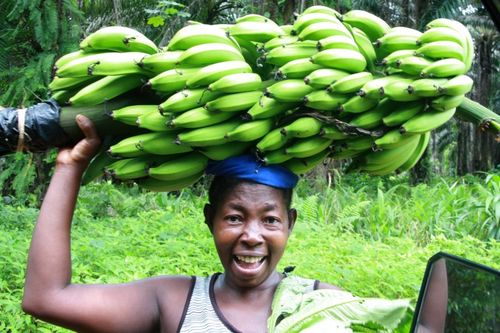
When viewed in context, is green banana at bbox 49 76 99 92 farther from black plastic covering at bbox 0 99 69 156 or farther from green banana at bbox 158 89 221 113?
green banana at bbox 158 89 221 113

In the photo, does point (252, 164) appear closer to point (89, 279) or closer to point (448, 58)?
point (448, 58)

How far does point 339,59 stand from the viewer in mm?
1702

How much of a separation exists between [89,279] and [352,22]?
2.47 metres

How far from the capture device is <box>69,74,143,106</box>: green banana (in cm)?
180

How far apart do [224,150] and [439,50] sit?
2.01 feet

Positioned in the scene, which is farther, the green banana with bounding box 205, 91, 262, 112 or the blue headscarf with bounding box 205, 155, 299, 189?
the blue headscarf with bounding box 205, 155, 299, 189

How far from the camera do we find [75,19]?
21.7 feet

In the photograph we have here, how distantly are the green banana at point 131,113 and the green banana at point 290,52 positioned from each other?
1.11 feet

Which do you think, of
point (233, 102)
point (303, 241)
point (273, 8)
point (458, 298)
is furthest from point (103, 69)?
point (273, 8)

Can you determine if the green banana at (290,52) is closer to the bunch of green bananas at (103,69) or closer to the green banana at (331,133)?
the green banana at (331,133)

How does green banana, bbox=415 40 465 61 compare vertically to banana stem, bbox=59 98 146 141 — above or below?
above

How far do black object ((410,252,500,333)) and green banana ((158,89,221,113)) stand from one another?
76cm

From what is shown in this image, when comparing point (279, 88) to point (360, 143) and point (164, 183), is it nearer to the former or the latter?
point (360, 143)

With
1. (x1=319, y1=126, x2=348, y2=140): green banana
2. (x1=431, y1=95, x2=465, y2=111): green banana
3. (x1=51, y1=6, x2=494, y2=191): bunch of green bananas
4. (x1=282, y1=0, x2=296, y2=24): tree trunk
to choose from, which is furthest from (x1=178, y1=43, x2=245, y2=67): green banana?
(x1=282, y1=0, x2=296, y2=24): tree trunk
